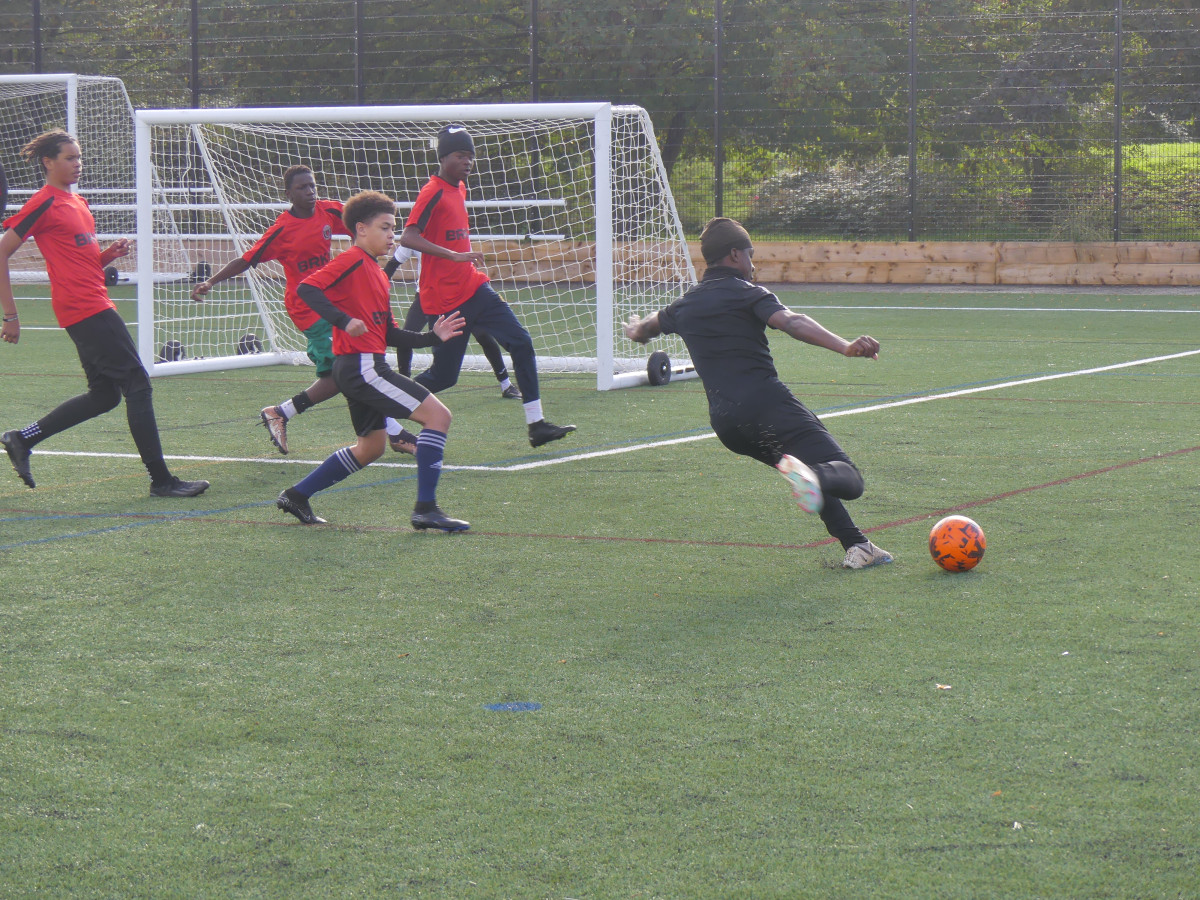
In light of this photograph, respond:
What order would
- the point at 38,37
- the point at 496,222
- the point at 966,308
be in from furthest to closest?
the point at 38,37
the point at 496,222
the point at 966,308

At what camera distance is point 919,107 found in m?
22.4

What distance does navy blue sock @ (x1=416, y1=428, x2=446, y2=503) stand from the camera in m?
6.94

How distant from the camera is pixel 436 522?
6.88 metres

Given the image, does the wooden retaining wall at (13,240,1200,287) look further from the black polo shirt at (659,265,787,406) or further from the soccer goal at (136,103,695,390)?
the black polo shirt at (659,265,787,406)

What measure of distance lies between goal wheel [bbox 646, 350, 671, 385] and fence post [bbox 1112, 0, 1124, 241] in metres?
11.9

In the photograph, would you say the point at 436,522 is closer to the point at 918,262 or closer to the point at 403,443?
the point at 403,443

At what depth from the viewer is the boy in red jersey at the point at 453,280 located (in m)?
9.41

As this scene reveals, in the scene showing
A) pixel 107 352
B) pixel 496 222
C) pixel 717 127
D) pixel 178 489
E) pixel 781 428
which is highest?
pixel 717 127

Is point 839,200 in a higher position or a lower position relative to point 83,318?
higher

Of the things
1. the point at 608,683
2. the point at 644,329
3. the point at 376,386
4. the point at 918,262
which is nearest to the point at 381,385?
the point at 376,386

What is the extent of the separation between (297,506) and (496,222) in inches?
556

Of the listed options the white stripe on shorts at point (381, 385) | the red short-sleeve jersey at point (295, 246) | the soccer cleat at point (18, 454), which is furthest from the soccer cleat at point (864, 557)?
the red short-sleeve jersey at point (295, 246)

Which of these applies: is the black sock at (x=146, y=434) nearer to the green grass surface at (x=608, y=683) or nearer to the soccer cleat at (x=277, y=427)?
the green grass surface at (x=608, y=683)

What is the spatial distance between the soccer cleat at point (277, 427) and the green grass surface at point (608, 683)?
12.0 inches
